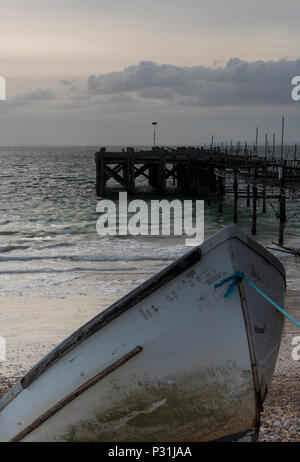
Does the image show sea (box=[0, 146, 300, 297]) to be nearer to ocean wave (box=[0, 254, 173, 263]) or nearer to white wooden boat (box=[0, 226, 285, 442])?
ocean wave (box=[0, 254, 173, 263])

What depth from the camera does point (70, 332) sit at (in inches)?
408

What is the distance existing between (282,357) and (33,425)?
5353mm

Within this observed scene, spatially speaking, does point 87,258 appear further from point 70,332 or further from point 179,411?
point 179,411

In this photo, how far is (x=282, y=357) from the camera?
856 cm

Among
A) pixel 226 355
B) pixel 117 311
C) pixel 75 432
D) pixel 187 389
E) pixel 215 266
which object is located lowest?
pixel 75 432

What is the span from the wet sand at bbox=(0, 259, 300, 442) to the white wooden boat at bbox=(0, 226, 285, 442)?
1.34 metres

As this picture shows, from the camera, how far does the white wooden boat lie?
4.66m

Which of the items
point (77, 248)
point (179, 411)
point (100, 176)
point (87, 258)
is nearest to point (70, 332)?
point (179, 411)

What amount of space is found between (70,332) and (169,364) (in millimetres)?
6067

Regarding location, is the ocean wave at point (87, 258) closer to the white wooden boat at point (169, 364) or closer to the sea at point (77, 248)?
the sea at point (77, 248)

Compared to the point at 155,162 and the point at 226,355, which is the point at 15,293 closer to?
the point at 226,355

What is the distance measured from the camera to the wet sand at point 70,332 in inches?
243
